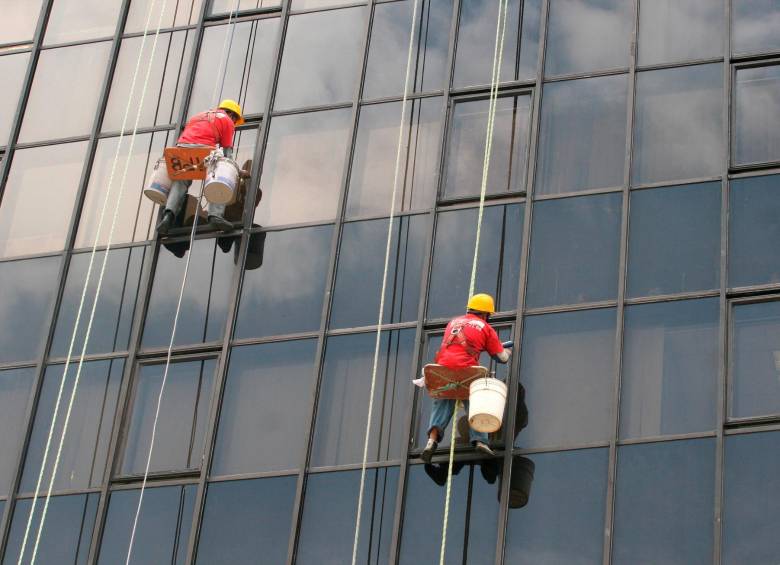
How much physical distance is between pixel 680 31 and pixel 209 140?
6034 mm

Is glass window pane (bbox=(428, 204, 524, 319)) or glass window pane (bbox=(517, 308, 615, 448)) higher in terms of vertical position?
glass window pane (bbox=(428, 204, 524, 319))

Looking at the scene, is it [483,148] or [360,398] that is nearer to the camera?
[360,398]

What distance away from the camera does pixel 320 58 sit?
26.2 metres

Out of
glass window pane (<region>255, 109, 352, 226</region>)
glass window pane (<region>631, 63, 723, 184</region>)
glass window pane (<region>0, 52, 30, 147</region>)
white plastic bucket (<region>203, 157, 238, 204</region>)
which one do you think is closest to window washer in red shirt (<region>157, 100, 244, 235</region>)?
white plastic bucket (<region>203, 157, 238, 204</region>)

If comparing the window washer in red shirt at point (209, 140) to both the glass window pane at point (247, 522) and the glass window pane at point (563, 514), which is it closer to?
→ the glass window pane at point (247, 522)

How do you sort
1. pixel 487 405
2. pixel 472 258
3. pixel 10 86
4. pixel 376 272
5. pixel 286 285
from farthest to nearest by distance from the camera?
pixel 10 86, pixel 286 285, pixel 376 272, pixel 472 258, pixel 487 405

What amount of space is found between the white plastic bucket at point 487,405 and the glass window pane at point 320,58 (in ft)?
17.8

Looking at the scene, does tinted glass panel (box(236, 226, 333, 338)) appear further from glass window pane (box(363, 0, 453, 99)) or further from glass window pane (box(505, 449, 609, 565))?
glass window pane (box(505, 449, 609, 565))

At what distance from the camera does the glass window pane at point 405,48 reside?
25.5 metres

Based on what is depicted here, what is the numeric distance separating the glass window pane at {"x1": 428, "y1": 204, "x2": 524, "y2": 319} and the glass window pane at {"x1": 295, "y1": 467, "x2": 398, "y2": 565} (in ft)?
7.30

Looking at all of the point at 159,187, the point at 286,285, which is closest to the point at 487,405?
the point at 286,285

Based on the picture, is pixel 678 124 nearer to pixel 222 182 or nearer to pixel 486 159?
pixel 486 159

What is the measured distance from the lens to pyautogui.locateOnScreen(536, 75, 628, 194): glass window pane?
78.1 feet

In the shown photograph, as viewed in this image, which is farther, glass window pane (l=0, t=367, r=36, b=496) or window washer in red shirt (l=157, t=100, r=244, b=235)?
window washer in red shirt (l=157, t=100, r=244, b=235)
